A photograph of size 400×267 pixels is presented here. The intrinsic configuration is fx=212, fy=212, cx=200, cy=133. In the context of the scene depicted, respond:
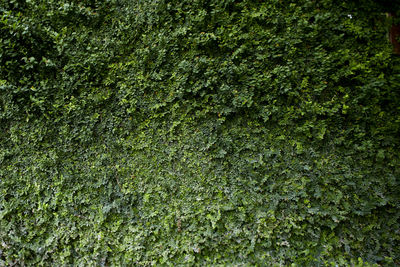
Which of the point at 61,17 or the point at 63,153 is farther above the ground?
the point at 61,17

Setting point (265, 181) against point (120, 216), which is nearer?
point (265, 181)

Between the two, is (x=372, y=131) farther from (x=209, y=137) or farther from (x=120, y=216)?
(x=120, y=216)

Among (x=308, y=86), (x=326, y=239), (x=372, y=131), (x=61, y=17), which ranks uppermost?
(x=61, y=17)

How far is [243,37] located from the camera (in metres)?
2.34

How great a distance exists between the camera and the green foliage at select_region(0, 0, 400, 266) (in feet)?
7.09

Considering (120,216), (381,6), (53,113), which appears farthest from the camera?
Result: (53,113)

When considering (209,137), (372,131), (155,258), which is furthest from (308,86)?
(155,258)

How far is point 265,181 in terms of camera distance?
234 cm

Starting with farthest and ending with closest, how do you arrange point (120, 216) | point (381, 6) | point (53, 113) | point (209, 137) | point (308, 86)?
point (53, 113)
point (120, 216)
point (209, 137)
point (308, 86)
point (381, 6)

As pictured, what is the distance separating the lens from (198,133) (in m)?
2.47

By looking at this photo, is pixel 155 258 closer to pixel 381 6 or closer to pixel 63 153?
pixel 63 153

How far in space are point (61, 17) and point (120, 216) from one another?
270 centimetres

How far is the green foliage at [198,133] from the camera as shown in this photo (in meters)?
2.16

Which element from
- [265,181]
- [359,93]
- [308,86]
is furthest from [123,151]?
[359,93]
